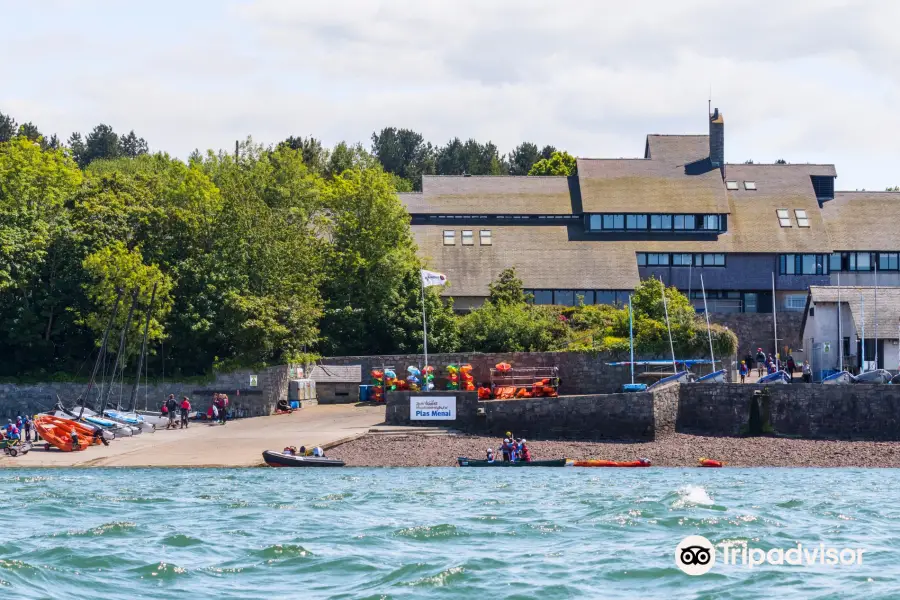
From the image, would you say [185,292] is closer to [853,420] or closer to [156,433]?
[156,433]

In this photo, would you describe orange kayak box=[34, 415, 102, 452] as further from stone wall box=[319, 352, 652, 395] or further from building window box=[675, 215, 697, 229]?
building window box=[675, 215, 697, 229]

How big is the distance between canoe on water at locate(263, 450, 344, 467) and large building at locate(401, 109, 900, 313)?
999 inches

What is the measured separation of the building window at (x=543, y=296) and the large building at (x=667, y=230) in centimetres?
8

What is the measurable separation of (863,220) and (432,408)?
36.9 metres

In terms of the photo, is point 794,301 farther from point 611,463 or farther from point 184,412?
point 184,412

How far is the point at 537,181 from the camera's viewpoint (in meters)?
84.1

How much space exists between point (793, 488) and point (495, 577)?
59.8ft

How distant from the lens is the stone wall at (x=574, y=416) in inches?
2055

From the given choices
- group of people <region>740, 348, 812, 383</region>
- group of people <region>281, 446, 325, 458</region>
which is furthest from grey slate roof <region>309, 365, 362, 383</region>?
group of people <region>740, 348, 812, 383</region>

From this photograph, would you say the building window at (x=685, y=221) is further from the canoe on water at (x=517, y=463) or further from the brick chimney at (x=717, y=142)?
the canoe on water at (x=517, y=463)

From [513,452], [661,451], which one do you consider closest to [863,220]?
[661,451]

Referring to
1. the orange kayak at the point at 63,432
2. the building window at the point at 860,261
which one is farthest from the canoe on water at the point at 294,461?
the building window at the point at 860,261

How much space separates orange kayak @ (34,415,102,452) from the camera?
50.0 m

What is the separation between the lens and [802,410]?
53.4 m
